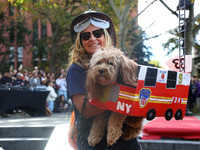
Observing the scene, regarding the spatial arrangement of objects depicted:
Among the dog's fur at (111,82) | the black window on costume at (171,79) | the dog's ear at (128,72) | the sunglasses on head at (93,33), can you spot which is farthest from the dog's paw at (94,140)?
the sunglasses on head at (93,33)

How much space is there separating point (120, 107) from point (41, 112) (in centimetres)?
1035

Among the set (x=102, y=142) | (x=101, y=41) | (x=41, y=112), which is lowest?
(x=41, y=112)

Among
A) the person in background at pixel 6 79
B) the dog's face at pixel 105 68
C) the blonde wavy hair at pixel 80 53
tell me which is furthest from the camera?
the person in background at pixel 6 79

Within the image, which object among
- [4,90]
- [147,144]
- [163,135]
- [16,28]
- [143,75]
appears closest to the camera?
[143,75]

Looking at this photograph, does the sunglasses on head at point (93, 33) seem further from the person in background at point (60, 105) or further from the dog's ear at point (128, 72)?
the person in background at point (60, 105)

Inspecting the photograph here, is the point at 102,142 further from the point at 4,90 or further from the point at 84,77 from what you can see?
the point at 4,90

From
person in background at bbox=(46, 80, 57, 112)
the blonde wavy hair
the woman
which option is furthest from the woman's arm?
person in background at bbox=(46, 80, 57, 112)

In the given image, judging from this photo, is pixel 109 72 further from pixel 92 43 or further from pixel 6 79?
pixel 6 79

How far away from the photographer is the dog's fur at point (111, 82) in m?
1.77

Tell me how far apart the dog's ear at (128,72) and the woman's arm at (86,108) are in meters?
0.28

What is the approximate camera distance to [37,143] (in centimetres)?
565

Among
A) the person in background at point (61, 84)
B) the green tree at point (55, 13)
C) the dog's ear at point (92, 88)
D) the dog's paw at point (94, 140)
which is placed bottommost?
the person in background at point (61, 84)

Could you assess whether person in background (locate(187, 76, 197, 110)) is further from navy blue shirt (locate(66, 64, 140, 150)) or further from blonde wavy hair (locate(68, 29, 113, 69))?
navy blue shirt (locate(66, 64, 140, 150))

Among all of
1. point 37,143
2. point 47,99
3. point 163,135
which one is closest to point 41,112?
point 47,99
